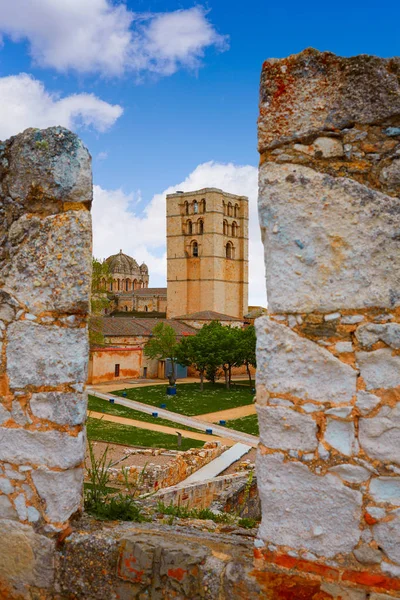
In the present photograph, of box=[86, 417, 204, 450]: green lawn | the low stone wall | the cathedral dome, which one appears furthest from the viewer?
the cathedral dome

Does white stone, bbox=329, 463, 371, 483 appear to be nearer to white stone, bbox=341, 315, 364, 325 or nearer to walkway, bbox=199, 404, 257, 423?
white stone, bbox=341, 315, 364, 325

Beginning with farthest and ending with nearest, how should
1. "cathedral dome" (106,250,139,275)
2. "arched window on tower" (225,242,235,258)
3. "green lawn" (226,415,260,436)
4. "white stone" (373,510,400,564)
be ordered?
"cathedral dome" (106,250,139,275) < "arched window on tower" (225,242,235,258) < "green lawn" (226,415,260,436) < "white stone" (373,510,400,564)

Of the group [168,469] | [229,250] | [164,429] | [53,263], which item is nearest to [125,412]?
[164,429]

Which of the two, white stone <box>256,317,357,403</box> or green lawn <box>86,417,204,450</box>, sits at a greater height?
white stone <box>256,317,357,403</box>

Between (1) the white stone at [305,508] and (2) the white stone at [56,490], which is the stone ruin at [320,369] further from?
(2) the white stone at [56,490]

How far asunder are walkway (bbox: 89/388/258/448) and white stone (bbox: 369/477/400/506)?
17521 millimetres

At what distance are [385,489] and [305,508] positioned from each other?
1.30ft

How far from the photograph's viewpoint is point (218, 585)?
3.00 meters

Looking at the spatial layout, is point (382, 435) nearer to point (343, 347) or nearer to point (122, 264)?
point (343, 347)

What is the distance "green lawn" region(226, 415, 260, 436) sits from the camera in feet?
75.3

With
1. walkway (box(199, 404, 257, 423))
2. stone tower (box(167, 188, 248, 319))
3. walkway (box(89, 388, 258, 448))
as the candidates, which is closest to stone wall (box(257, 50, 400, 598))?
walkway (box(89, 388, 258, 448))

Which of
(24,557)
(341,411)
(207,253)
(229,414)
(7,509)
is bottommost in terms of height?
(229,414)

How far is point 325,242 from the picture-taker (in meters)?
2.81

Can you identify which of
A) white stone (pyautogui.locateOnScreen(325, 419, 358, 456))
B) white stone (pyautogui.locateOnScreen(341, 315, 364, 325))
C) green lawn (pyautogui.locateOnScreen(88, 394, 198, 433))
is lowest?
green lawn (pyautogui.locateOnScreen(88, 394, 198, 433))
